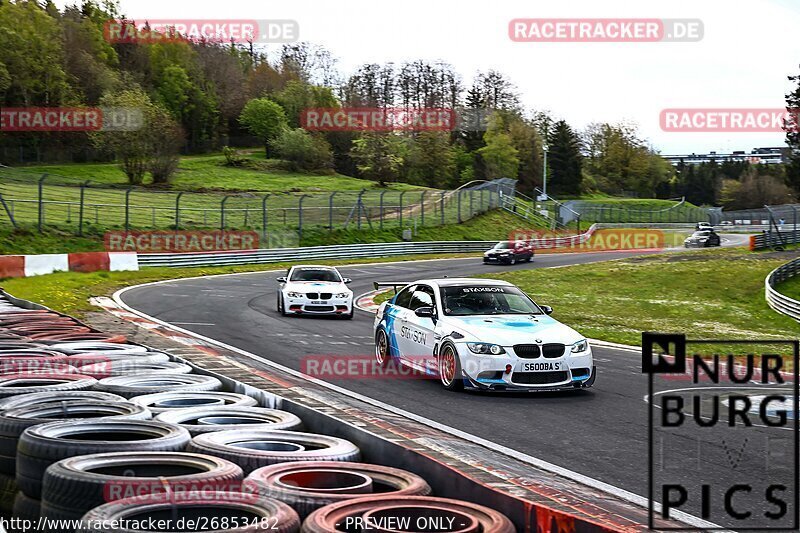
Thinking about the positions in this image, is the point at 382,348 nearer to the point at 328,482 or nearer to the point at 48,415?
the point at 48,415

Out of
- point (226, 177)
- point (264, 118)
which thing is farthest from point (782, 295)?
point (264, 118)

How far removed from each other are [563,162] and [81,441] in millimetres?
113226

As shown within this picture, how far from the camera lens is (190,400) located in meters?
7.84

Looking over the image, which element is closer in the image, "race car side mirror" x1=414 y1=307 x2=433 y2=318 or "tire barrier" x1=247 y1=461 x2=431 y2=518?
"tire barrier" x1=247 y1=461 x2=431 y2=518

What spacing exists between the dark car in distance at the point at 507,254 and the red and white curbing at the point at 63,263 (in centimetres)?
1839

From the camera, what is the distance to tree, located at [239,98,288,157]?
110438 mm

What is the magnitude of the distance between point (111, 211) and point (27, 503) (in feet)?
149

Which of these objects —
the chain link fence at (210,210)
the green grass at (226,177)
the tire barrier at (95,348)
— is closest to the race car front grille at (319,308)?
the tire barrier at (95,348)

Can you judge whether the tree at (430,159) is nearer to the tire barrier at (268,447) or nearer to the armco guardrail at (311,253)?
the armco guardrail at (311,253)

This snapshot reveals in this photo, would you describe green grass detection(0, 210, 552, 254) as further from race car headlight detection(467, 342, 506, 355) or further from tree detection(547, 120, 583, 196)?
tree detection(547, 120, 583, 196)

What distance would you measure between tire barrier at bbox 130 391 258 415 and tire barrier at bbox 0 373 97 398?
550 mm

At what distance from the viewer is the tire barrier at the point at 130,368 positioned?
907 centimetres

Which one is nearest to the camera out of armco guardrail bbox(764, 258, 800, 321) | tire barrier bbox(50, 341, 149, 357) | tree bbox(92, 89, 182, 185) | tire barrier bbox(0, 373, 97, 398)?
tire barrier bbox(0, 373, 97, 398)

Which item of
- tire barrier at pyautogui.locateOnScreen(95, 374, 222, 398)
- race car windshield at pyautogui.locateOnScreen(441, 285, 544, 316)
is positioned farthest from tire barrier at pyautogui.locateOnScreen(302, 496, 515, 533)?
race car windshield at pyautogui.locateOnScreen(441, 285, 544, 316)
